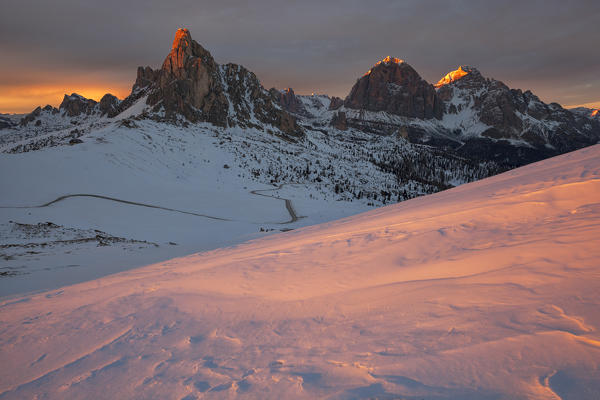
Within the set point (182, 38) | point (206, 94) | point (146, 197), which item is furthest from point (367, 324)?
point (182, 38)

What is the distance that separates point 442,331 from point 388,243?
114 inches

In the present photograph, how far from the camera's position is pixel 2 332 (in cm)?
431

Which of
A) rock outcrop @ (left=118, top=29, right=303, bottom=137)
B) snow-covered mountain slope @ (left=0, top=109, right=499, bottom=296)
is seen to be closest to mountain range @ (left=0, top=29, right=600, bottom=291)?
snow-covered mountain slope @ (left=0, top=109, right=499, bottom=296)

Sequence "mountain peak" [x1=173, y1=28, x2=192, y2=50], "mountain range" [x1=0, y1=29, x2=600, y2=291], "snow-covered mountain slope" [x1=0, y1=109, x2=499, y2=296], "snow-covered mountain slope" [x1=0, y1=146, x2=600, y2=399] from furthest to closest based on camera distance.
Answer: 1. "mountain peak" [x1=173, y1=28, x2=192, y2=50]
2. "mountain range" [x1=0, y1=29, x2=600, y2=291]
3. "snow-covered mountain slope" [x1=0, y1=109, x2=499, y2=296]
4. "snow-covered mountain slope" [x1=0, y1=146, x2=600, y2=399]

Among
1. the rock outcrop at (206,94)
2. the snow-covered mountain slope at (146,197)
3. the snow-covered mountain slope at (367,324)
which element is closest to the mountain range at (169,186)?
the snow-covered mountain slope at (146,197)

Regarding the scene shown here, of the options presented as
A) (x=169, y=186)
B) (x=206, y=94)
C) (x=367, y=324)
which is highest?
(x=206, y=94)

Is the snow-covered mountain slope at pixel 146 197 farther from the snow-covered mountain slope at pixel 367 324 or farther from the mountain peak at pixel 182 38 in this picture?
the mountain peak at pixel 182 38

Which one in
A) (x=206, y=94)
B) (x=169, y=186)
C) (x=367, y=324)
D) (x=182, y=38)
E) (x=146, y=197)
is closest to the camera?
(x=367, y=324)

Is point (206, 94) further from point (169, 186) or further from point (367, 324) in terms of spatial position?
point (367, 324)

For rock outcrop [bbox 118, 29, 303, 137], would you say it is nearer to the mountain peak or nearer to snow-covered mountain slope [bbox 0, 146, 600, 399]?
the mountain peak

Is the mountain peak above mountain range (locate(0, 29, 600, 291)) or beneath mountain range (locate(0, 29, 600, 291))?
above

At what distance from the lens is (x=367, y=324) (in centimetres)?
308

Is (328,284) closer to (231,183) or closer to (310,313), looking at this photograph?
(310,313)

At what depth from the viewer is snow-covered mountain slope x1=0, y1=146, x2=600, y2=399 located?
2168mm
